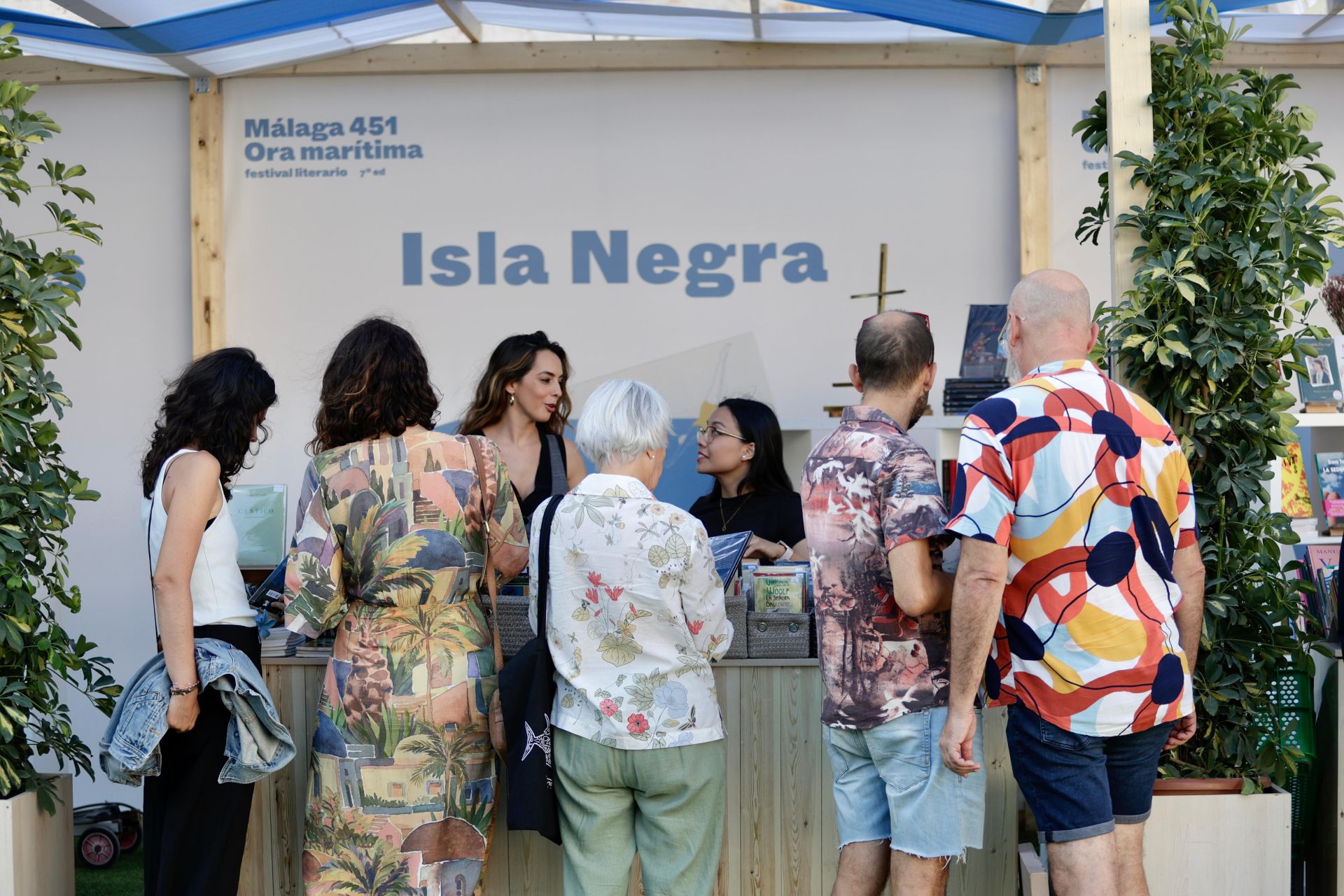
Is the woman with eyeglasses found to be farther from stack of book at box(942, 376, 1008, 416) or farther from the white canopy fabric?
the white canopy fabric

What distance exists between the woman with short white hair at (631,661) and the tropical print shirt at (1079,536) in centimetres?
60

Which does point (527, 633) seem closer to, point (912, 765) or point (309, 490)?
point (309, 490)

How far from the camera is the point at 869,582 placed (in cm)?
255

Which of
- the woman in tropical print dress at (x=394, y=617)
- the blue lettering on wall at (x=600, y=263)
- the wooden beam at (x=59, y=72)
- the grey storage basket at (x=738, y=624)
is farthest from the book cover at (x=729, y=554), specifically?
the wooden beam at (x=59, y=72)

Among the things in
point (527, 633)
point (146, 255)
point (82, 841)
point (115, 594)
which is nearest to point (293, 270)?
point (146, 255)

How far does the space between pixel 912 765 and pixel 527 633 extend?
1.08 m

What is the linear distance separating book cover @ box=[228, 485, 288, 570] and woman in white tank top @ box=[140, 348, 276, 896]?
152 centimetres

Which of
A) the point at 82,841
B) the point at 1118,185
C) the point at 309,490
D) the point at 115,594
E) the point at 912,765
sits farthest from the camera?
the point at 115,594

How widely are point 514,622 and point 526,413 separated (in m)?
1.04

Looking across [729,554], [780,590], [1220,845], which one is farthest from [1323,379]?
[729,554]

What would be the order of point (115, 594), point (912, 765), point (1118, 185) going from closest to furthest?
point (912, 765) → point (1118, 185) → point (115, 594)

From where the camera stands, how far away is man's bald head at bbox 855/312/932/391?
2590mm

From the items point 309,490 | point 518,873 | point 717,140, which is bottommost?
point 518,873

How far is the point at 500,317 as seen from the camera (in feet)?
18.7
